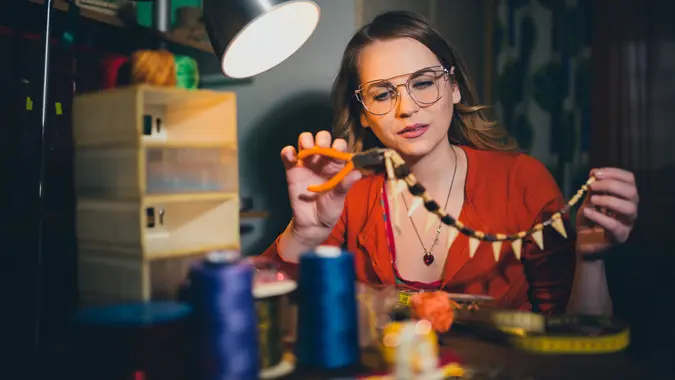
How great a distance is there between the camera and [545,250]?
1.18 m

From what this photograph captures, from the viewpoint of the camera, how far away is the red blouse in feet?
3.85

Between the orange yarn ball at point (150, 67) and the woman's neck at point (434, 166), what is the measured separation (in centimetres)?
59

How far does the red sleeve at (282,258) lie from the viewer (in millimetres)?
1164

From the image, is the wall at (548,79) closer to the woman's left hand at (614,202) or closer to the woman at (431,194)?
the woman at (431,194)

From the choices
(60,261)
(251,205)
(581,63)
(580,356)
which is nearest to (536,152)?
(581,63)

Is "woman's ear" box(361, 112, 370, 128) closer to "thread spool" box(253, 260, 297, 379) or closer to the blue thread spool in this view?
"thread spool" box(253, 260, 297, 379)

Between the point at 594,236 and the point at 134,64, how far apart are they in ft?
2.81

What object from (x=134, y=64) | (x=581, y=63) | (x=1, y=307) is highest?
(x=581, y=63)

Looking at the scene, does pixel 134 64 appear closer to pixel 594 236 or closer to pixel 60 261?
pixel 60 261

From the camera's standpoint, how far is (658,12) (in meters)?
1.96

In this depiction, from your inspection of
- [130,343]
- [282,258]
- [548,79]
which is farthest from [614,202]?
[548,79]

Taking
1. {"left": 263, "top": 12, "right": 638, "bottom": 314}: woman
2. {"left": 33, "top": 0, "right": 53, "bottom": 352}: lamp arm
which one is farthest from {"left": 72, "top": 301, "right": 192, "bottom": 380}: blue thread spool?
{"left": 263, "top": 12, "right": 638, "bottom": 314}: woman

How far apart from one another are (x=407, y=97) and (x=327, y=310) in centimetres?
64

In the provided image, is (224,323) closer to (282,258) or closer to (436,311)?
(436,311)
